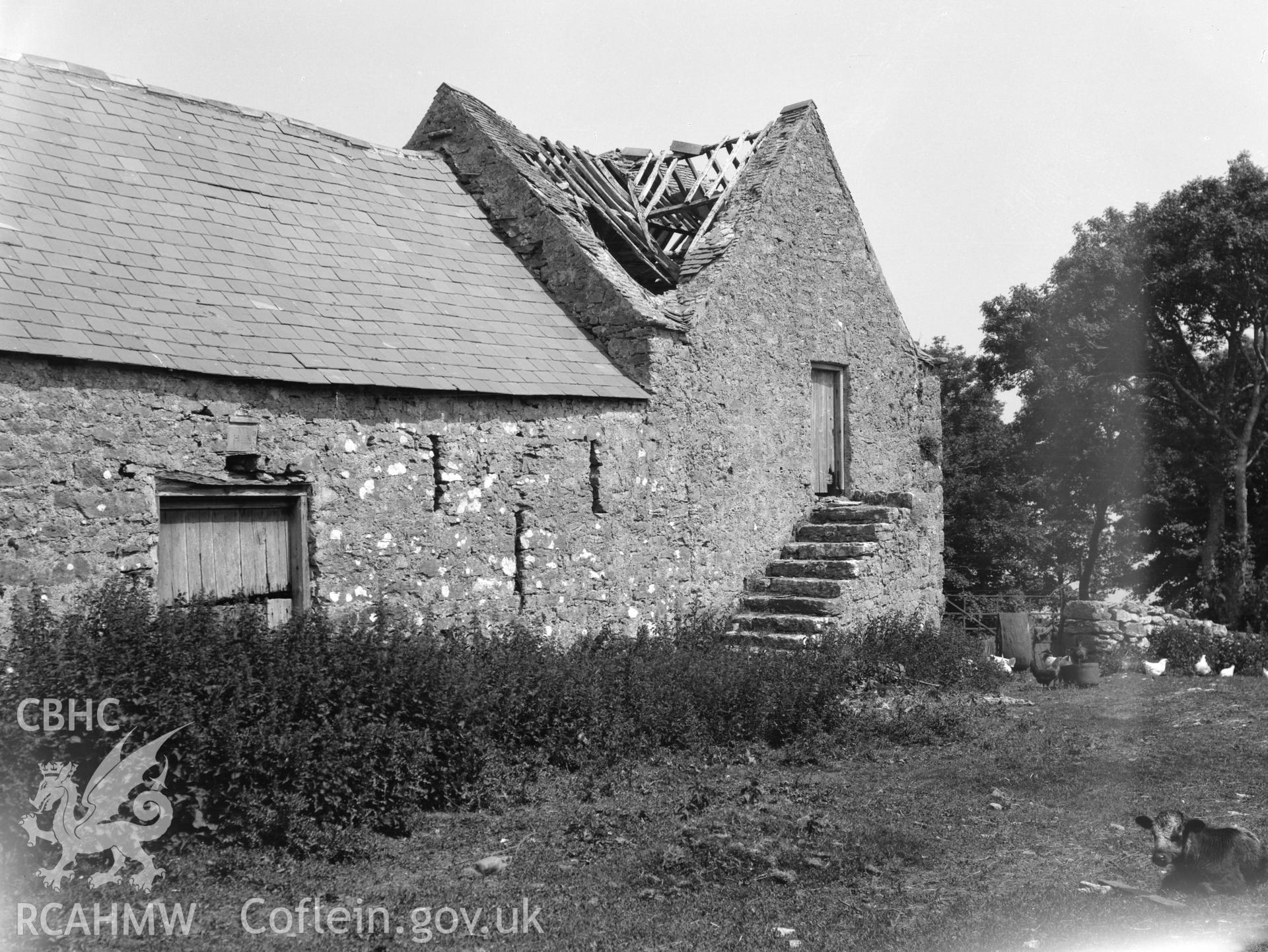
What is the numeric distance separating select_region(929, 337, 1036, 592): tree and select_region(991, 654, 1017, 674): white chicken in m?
21.1

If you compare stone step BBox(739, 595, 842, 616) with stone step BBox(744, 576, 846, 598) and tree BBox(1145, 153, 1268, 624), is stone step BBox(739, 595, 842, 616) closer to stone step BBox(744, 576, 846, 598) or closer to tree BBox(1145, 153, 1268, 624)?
stone step BBox(744, 576, 846, 598)

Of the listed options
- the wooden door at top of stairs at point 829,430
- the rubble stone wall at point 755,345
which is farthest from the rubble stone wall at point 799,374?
the wooden door at top of stairs at point 829,430

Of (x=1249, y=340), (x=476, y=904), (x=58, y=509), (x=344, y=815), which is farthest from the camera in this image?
(x=1249, y=340)

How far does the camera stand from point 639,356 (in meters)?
13.5

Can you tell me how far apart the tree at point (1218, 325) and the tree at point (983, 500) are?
Result: 710 cm

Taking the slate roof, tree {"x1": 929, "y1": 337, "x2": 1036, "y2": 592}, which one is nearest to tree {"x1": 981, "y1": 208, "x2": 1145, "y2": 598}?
tree {"x1": 929, "y1": 337, "x2": 1036, "y2": 592}

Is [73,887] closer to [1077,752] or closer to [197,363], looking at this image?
[197,363]

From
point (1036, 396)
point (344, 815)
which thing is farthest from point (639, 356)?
point (1036, 396)

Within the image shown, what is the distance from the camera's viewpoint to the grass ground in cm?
589

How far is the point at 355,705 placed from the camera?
8.12 meters

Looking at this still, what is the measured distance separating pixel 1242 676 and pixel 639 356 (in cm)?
991

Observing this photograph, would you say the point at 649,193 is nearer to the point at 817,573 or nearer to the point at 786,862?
the point at 817,573

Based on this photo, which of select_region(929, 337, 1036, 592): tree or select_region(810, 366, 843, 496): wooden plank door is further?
select_region(929, 337, 1036, 592): tree

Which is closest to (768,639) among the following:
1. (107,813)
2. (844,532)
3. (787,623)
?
(787,623)
